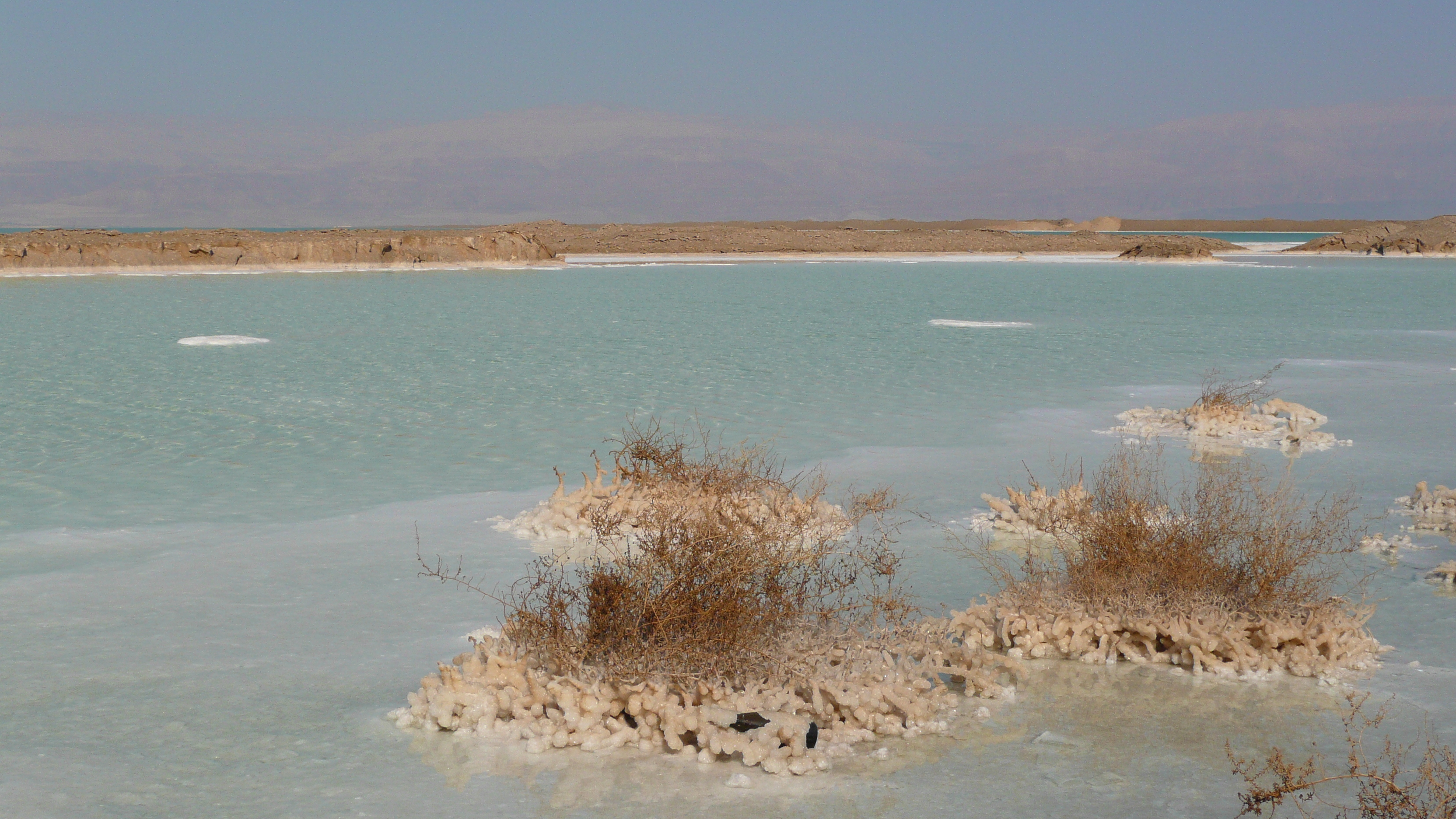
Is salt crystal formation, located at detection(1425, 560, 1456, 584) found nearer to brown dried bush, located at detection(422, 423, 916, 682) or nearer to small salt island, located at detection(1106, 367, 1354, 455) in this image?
brown dried bush, located at detection(422, 423, 916, 682)

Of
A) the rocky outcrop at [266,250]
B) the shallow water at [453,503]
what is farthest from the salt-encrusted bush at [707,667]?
the rocky outcrop at [266,250]

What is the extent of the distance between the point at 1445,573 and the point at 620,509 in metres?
4.24

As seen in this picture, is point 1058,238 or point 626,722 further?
point 1058,238

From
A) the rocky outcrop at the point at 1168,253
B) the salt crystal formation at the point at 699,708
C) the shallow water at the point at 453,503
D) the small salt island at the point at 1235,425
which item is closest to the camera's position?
the shallow water at the point at 453,503

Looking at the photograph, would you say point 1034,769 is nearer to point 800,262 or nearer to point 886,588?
point 886,588

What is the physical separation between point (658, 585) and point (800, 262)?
4752 centimetres

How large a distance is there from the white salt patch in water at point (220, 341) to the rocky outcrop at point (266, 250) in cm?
2226

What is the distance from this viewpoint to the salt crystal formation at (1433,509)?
730 cm

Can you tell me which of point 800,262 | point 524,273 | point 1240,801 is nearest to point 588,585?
point 1240,801

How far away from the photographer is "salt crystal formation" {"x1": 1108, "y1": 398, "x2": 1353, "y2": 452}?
10172mm

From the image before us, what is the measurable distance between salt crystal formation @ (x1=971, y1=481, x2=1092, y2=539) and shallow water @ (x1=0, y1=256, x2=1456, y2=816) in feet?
1.07

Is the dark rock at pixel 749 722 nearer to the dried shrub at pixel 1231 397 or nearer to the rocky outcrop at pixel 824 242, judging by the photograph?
the dried shrub at pixel 1231 397

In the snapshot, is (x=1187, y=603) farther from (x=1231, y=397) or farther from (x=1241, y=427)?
(x=1231, y=397)

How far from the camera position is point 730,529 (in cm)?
489
